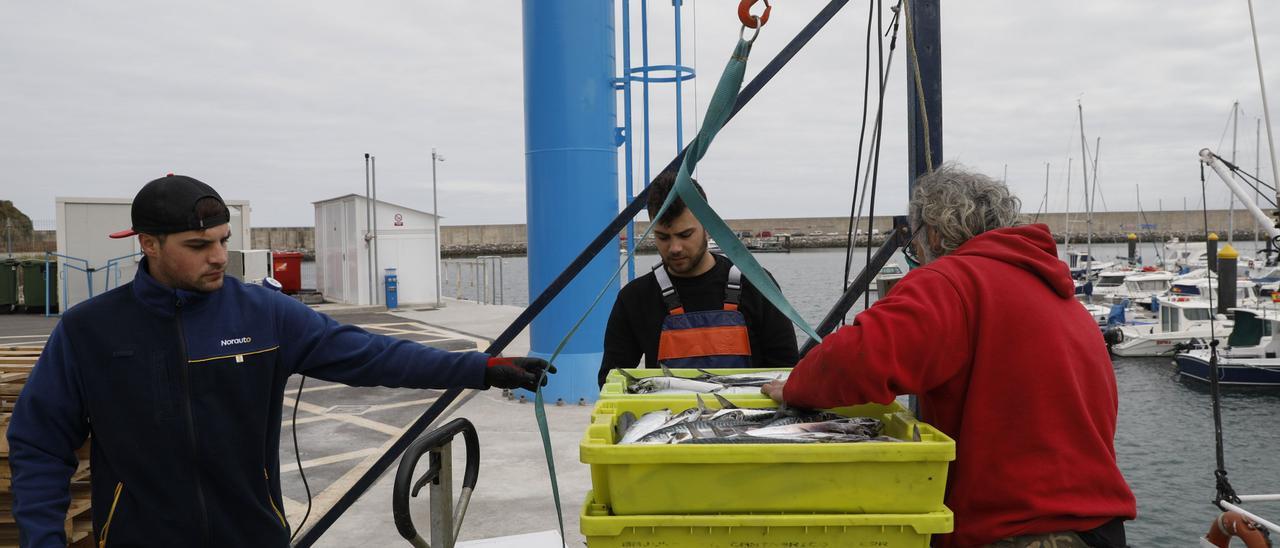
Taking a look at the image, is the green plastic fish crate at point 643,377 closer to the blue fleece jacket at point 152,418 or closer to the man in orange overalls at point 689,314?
the man in orange overalls at point 689,314

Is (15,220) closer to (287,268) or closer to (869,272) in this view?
(287,268)

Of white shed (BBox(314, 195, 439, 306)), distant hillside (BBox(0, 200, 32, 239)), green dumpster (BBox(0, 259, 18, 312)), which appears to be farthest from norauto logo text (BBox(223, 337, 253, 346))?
distant hillside (BBox(0, 200, 32, 239))

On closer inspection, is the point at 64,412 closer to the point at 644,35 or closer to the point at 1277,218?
the point at 644,35

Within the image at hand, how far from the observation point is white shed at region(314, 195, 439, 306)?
70.6 ft

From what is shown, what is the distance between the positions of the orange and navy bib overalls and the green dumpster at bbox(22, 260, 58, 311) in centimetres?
2142

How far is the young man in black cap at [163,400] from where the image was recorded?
2555 millimetres

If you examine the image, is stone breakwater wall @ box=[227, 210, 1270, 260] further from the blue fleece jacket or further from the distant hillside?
the blue fleece jacket

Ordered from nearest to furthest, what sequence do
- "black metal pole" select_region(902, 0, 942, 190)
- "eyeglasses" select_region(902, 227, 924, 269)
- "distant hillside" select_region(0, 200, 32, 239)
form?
"eyeglasses" select_region(902, 227, 924, 269) < "black metal pole" select_region(902, 0, 942, 190) < "distant hillside" select_region(0, 200, 32, 239)

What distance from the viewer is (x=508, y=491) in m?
6.37

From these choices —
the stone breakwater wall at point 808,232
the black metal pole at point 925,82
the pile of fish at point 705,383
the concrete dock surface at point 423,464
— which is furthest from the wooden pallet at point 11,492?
the stone breakwater wall at point 808,232

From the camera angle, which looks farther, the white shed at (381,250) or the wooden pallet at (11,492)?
the white shed at (381,250)

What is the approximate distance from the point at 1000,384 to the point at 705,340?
1.53 m

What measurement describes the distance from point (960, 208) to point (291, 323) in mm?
2230

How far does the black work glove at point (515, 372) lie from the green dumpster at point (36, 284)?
21450 millimetres
